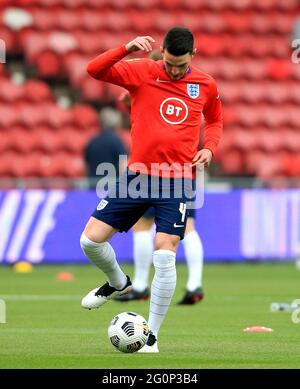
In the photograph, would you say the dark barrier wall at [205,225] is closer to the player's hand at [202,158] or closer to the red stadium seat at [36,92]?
the red stadium seat at [36,92]

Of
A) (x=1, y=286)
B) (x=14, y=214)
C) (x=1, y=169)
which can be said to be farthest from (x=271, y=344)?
(x=1, y=169)

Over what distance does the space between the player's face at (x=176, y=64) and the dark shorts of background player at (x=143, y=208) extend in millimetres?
750

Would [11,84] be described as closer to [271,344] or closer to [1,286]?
[1,286]

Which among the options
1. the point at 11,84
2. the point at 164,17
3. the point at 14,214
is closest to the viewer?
the point at 14,214

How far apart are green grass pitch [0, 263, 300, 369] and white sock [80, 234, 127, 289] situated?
18.3 inches

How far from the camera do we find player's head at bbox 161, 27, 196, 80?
777 cm

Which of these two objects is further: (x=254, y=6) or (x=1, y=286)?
(x=254, y=6)

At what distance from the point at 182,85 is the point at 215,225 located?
29.8 feet

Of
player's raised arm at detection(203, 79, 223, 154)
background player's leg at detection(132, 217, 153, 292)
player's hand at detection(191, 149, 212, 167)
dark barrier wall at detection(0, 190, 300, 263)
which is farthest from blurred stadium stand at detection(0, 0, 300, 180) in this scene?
player's hand at detection(191, 149, 212, 167)

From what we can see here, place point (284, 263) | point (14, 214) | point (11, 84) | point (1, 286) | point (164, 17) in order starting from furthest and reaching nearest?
point (164, 17) → point (11, 84) → point (284, 263) → point (14, 214) → point (1, 286)

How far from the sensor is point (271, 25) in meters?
22.8

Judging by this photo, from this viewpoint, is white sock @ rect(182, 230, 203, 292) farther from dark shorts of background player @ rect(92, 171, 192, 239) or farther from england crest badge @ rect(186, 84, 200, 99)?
england crest badge @ rect(186, 84, 200, 99)

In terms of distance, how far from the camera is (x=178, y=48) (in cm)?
777

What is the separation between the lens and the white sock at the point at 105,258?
26.7 feet
